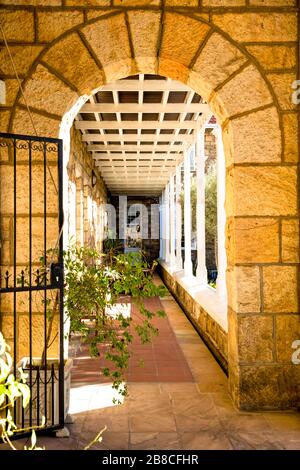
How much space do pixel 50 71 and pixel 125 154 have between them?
5329 millimetres

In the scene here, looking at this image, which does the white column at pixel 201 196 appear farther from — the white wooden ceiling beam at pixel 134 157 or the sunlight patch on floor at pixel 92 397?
the sunlight patch on floor at pixel 92 397

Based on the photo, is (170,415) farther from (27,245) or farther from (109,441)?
(27,245)

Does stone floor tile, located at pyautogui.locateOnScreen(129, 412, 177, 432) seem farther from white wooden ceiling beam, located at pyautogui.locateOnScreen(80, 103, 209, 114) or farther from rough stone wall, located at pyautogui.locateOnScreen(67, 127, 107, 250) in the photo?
white wooden ceiling beam, located at pyautogui.locateOnScreen(80, 103, 209, 114)

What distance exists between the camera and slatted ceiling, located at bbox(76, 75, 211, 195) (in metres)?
4.80

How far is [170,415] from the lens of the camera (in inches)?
118

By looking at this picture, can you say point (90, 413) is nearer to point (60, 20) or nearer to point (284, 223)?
point (284, 223)

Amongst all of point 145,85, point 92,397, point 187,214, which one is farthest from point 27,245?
point 187,214

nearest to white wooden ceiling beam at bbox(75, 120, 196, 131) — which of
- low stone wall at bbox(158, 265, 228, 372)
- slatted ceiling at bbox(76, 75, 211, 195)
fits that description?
slatted ceiling at bbox(76, 75, 211, 195)

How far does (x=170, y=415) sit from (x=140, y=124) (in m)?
4.15

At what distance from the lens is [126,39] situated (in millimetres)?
3049

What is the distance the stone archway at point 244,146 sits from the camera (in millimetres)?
3029

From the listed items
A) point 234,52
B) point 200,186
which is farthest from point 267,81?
point 200,186

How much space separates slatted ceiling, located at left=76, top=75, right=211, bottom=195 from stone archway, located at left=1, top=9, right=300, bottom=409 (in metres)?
1.34

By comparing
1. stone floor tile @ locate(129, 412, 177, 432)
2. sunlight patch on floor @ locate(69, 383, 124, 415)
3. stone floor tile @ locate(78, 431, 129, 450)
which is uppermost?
stone floor tile @ locate(78, 431, 129, 450)
